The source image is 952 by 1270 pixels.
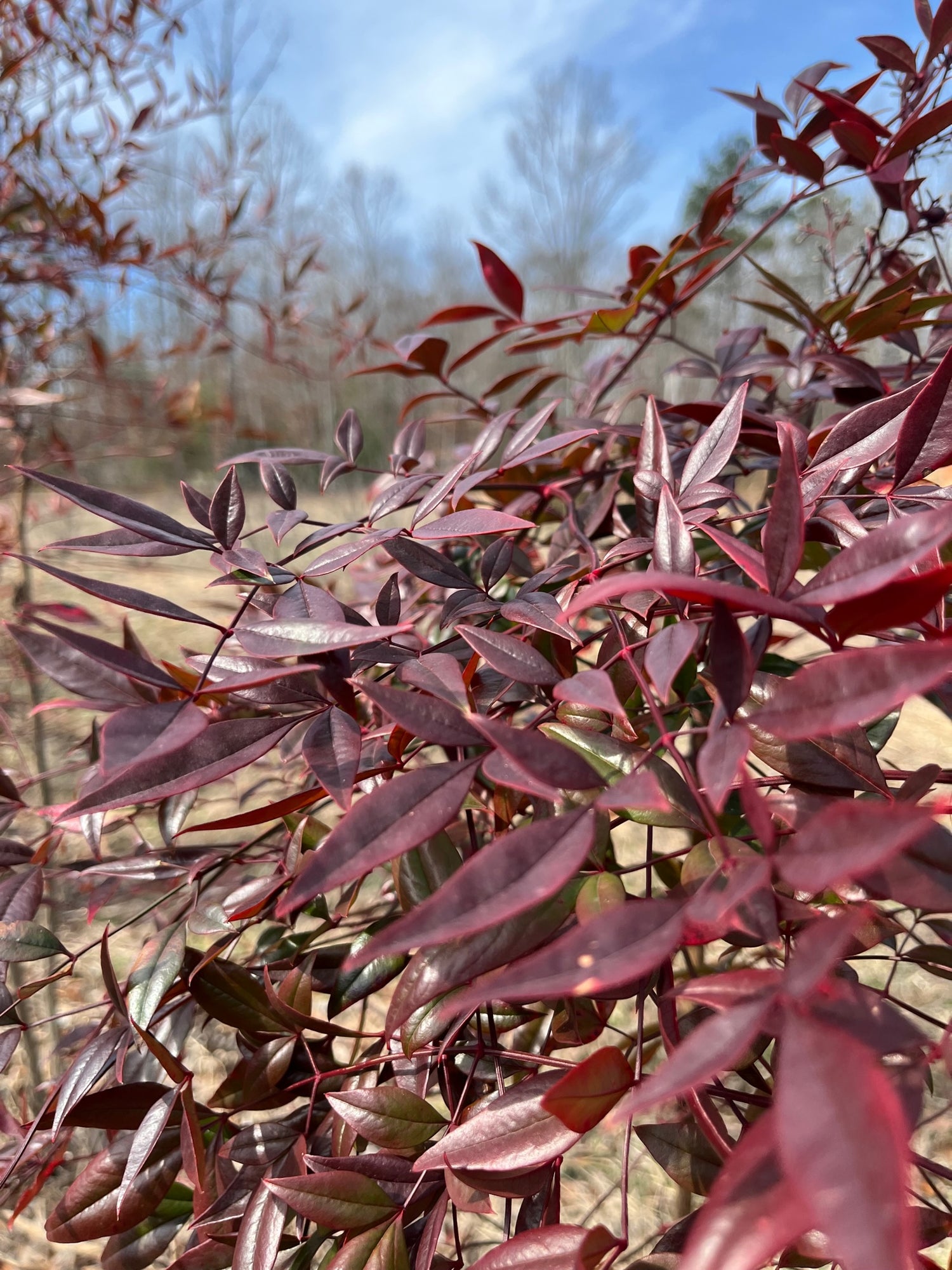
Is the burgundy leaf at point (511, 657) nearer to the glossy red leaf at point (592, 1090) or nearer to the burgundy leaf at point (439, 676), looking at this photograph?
the burgundy leaf at point (439, 676)

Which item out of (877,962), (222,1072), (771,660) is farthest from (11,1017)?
(877,962)

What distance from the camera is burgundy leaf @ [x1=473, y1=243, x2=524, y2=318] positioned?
0.67 metres

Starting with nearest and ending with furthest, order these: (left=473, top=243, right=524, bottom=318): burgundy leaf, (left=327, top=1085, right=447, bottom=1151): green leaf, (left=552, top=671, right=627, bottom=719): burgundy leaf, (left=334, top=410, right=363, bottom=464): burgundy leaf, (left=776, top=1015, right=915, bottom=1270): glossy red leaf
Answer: (left=776, top=1015, right=915, bottom=1270): glossy red leaf → (left=552, top=671, right=627, bottom=719): burgundy leaf → (left=327, top=1085, right=447, bottom=1151): green leaf → (left=334, top=410, right=363, bottom=464): burgundy leaf → (left=473, top=243, right=524, bottom=318): burgundy leaf

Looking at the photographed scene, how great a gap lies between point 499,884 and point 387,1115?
0.21 metres

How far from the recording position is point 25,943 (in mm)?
393

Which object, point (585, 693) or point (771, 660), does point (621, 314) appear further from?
point (585, 693)

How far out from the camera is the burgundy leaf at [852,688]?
18 cm

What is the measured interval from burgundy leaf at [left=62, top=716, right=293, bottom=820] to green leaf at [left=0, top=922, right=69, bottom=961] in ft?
0.63

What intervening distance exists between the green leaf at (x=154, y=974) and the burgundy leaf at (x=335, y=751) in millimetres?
183

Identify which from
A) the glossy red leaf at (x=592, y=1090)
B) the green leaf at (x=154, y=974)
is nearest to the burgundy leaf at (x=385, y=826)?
the glossy red leaf at (x=592, y=1090)

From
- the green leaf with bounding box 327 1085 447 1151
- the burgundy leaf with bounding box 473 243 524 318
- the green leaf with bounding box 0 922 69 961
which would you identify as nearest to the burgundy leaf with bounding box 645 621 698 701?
the green leaf with bounding box 327 1085 447 1151

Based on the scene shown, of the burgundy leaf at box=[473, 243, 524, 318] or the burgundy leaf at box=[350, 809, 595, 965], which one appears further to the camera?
the burgundy leaf at box=[473, 243, 524, 318]

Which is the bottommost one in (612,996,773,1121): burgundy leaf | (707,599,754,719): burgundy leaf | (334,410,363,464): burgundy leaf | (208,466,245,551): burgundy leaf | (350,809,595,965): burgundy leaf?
(612,996,773,1121): burgundy leaf

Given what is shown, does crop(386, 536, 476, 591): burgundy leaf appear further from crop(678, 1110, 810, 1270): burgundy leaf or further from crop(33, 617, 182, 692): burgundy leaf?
crop(678, 1110, 810, 1270): burgundy leaf
